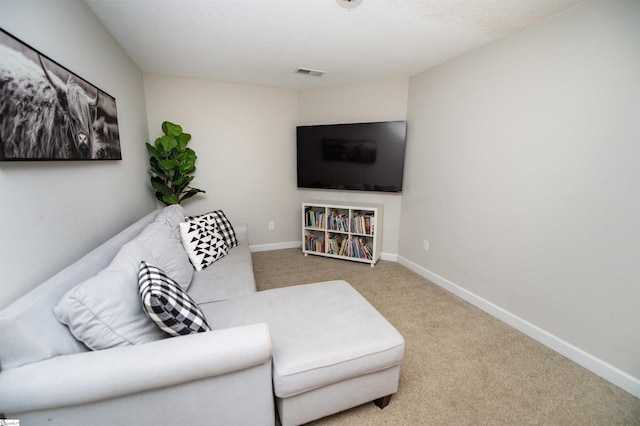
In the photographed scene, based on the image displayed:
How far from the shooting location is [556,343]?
182 cm

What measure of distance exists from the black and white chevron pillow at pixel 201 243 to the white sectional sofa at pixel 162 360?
0.66m

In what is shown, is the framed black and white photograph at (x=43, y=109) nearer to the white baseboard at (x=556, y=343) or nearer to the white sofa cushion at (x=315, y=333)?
the white sofa cushion at (x=315, y=333)

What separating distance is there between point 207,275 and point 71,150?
3.65 ft

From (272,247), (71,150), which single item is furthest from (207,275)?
(272,247)

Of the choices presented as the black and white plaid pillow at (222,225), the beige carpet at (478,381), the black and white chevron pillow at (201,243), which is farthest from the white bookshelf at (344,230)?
the black and white chevron pillow at (201,243)

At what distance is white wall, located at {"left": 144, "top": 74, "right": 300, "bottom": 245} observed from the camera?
3.13 metres

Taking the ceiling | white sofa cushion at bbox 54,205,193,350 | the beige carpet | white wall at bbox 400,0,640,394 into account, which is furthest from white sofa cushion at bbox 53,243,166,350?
white wall at bbox 400,0,640,394

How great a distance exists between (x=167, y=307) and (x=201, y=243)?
129cm

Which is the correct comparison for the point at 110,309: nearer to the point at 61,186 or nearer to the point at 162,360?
the point at 162,360

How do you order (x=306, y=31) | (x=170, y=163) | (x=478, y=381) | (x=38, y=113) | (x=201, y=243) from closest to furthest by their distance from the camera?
(x=38, y=113) < (x=478, y=381) < (x=306, y=31) < (x=201, y=243) < (x=170, y=163)

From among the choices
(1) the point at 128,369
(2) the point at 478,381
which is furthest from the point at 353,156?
(1) the point at 128,369

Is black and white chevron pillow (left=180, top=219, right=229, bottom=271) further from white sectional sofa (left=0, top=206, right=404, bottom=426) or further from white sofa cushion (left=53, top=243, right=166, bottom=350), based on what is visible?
white sofa cushion (left=53, top=243, right=166, bottom=350)

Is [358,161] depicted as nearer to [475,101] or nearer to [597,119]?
[475,101]

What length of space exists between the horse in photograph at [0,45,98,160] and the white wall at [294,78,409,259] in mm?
2542
